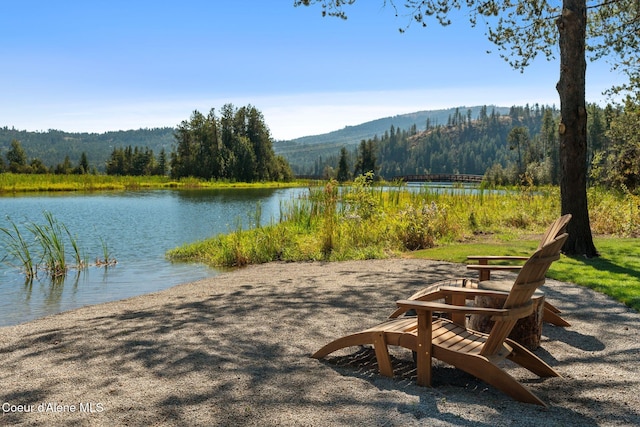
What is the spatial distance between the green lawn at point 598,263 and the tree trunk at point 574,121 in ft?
1.84

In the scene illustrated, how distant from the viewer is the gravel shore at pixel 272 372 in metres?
3.22

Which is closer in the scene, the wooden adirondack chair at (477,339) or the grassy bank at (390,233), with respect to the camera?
the wooden adirondack chair at (477,339)

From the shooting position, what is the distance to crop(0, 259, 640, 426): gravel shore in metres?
3.22

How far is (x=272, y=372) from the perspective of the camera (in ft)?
13.1

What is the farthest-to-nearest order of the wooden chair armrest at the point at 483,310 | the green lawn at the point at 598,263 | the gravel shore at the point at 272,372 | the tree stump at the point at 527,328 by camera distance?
the green lawn at the point at 598,263
the tree stump at the point at 527,328
the wooden chair armrest at the point at 483,310
the gravel shore at the point at 272,372

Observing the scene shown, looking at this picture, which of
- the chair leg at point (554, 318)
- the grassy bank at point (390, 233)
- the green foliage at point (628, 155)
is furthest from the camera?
the green foliage at point (628, 155)

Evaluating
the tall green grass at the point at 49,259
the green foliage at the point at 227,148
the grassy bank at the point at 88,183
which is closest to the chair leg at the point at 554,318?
the tall green grass at the point at 49,259

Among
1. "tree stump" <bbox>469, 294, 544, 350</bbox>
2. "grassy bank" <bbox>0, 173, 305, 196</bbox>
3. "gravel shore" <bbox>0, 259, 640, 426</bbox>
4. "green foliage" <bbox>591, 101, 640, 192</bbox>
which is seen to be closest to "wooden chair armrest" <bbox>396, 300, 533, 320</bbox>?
"gravel shore" <bbox>0, 259, 640, 426</bbox>

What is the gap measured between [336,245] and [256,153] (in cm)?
A: 5811

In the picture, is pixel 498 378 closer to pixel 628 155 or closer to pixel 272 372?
pixel 272 372

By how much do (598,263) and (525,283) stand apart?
6.27 m

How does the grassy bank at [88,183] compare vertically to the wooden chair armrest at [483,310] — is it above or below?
above

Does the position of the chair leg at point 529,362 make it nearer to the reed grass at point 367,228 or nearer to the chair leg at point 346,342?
the chair leg at point 346,342

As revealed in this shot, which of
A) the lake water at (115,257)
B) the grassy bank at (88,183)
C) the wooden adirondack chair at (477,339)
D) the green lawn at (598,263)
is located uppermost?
the grassy bank at (88,183)
